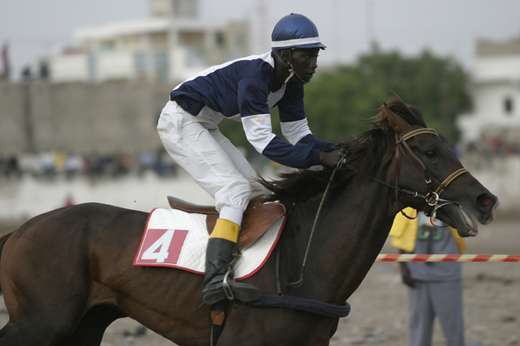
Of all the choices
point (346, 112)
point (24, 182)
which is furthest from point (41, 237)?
point (346, 112)

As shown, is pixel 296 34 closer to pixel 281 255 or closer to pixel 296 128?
pixel 296 128

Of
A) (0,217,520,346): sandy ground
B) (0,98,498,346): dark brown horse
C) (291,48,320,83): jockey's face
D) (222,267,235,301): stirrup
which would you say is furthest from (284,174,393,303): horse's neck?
(0,217,520,346): sandy ground

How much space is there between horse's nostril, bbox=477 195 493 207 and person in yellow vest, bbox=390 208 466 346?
2.21 m

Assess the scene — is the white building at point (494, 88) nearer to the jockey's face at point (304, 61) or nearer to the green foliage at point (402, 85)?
the green foliage at point (402, 85)

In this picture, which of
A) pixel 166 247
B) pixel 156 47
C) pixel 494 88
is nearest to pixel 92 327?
pixel 166 247

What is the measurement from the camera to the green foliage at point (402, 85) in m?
46.3

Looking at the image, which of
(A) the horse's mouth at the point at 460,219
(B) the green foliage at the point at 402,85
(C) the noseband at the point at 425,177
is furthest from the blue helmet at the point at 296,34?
(B) the green foliage at the point at 402,85

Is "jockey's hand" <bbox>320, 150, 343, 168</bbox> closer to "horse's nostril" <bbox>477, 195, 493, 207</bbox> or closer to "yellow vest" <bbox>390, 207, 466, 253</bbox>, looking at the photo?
"horse's nostril" <bbox>477, 195, 493, 207</bbox>

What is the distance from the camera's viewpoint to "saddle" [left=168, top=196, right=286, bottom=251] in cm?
421

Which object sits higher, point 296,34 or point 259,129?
point 296,34

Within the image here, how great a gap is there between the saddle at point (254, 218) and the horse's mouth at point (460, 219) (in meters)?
1.07

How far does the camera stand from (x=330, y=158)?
4.16 m

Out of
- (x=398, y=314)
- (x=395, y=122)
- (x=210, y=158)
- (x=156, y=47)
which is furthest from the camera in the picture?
(x=156, y=47)

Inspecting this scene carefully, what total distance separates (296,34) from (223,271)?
167cm
